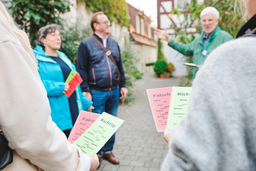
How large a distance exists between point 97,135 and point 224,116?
0.95m

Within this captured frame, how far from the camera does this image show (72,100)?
3033 mm

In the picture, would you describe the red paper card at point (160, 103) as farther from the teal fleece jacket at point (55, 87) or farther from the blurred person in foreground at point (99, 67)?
the blurred person in foreground at point (99, 67)

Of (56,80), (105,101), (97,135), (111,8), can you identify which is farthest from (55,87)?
(111,8)

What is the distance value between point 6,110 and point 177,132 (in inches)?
25.9

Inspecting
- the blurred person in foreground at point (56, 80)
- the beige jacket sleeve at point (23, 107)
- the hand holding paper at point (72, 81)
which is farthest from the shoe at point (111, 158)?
the beige jacket sleeve at point (23, 107)

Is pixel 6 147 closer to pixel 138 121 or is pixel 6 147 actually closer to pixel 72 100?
pixel 72 100

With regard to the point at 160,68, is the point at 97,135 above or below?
above

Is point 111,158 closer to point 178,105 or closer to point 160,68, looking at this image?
point 178,105

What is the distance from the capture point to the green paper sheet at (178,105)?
4.16ft

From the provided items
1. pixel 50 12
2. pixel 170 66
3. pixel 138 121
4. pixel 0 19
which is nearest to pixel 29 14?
pixel 50 12

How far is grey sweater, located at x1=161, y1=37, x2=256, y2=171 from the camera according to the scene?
66 cm

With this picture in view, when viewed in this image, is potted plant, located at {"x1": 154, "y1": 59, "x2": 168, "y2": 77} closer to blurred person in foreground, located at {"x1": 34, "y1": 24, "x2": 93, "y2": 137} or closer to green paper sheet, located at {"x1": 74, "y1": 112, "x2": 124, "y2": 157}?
blurred person in foreground, located at {"x1": 34, "y1": 24, "x2": 93, "y2": 137}

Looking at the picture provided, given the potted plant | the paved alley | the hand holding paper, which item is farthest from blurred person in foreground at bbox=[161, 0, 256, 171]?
the potted plant

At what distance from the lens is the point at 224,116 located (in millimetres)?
659
